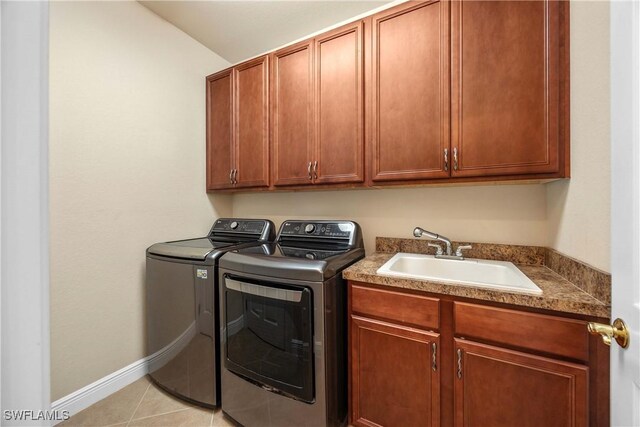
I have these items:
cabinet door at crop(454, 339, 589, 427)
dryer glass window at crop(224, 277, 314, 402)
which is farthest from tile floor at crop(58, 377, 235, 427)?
cabinet door at crop(454, 339, 589, 427)

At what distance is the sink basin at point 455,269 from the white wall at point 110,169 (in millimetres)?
1741

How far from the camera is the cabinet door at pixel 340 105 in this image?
166 cm

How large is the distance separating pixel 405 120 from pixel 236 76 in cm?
147

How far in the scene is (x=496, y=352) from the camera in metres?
1.06

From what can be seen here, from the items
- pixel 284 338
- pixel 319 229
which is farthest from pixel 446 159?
pixel 284 338

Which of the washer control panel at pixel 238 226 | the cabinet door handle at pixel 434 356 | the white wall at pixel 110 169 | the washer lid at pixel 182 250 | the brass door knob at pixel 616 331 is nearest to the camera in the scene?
the brass door knob at pixel 616 331

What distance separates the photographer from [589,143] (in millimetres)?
1028

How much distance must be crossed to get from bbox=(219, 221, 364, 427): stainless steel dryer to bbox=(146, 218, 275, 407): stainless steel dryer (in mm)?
90

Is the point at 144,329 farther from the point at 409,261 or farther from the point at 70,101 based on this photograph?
the point at 409,261

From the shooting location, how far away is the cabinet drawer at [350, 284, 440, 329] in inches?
46.6

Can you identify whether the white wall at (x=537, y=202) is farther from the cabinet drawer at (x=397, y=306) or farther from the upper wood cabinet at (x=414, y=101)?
Result: the cabinet drawer at (x=397, y=306)

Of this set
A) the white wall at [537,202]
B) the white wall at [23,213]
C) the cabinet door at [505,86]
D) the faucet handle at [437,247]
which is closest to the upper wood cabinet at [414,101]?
the cabinet door at [505,86]

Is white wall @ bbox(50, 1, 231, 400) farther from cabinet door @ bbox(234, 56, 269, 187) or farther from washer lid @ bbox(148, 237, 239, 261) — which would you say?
cabinet door @ bbox(234, 56, 269, 187)

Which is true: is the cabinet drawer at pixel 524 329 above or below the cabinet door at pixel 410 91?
below
